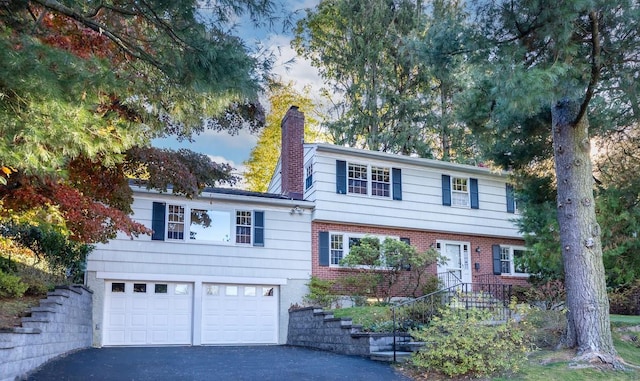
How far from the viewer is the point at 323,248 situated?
670 inches

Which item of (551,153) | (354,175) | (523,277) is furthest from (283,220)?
(523,277)

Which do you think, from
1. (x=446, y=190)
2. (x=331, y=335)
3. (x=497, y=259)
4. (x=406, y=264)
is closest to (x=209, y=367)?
(x=331, y=335)

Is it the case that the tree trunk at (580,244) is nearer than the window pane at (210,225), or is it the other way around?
the tree trunk at (580,244)

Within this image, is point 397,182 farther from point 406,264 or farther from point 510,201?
point 510,201

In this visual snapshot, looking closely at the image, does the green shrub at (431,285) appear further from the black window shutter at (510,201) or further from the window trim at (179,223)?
the window trim at (179,223)

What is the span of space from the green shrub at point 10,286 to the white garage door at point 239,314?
5738 millimetres

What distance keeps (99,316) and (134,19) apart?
9610 mm

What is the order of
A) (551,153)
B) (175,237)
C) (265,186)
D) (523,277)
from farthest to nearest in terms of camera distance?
(265,186)
(523,277)
(175,237)
(551,153)

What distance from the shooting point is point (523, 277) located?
19734 millimetres

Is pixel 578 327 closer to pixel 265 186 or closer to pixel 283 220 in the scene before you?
pixel 283 220

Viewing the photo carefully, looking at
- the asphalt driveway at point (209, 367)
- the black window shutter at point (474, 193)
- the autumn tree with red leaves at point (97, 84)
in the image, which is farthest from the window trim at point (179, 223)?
the black window shutter at point (474, 193)

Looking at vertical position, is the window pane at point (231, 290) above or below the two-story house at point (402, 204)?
below

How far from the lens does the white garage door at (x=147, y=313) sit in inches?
574

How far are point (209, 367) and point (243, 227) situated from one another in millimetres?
6767
